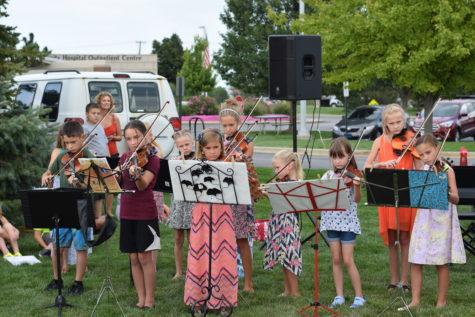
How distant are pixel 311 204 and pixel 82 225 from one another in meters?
1.86

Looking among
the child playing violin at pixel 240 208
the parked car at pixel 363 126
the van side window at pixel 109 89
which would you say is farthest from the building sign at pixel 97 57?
the child playing violin at pixel 240 208

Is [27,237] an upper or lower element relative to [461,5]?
lower

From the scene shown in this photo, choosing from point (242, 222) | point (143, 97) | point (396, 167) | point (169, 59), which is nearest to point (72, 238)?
point (242, 222)

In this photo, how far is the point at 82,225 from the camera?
7426 millimetres

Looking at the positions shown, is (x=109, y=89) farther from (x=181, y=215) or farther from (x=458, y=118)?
(x=458, y=118)

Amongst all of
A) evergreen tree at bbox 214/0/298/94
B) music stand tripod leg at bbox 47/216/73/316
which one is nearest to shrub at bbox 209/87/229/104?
evergreen tree at bbox 214/0/298/94

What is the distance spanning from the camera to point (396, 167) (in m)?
8.00

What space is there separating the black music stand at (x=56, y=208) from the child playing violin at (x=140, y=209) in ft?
1.32

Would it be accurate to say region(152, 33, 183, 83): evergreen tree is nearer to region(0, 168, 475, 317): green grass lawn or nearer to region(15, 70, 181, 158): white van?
region(15, 70, 181, 158): white van

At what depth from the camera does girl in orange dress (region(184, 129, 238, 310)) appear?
7.56m

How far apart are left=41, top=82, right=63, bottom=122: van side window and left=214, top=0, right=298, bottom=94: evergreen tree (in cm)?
2461

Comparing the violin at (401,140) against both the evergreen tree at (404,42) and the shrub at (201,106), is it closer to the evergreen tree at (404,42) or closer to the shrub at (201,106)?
the evergreen tree at (404,42)

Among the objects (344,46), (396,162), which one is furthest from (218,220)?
(344,46)

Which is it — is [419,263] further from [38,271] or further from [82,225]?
[38,271]
